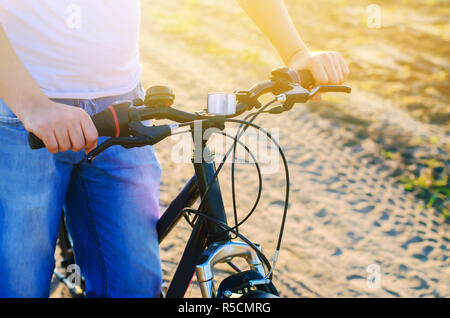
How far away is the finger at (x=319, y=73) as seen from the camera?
155 centimetres

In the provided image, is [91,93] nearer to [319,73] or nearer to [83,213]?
[83,213]

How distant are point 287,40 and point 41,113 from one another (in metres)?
0.97

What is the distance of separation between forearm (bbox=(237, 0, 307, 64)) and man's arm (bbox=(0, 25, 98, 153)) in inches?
33.9

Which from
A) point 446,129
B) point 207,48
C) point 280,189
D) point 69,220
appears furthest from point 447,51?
point 69,220

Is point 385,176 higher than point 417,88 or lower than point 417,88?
lower

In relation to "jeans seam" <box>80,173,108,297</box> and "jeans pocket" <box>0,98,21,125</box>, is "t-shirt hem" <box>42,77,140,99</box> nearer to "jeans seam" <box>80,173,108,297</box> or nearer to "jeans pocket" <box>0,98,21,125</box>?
"jeans pocket" <box>0,98,21,125</box>

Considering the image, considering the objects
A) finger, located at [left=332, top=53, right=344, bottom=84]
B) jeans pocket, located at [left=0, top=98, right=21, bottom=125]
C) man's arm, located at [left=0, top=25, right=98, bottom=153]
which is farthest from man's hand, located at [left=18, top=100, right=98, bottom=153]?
finger, located at [left=332, top=53, right=344, bottom=84]

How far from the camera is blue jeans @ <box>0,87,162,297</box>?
1482 millimetres

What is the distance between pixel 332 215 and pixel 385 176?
1.08 metres

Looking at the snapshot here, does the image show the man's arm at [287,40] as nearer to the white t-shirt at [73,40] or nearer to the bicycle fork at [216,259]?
the white t-shirt at [73,40]

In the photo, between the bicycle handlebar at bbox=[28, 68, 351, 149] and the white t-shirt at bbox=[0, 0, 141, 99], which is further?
the white t-shirt at bbox=[0, 0, 141, 99]

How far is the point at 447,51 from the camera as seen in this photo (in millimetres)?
8711

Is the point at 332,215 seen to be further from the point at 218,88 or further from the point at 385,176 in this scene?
the point at 218,88

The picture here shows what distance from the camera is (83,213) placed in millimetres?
1809
